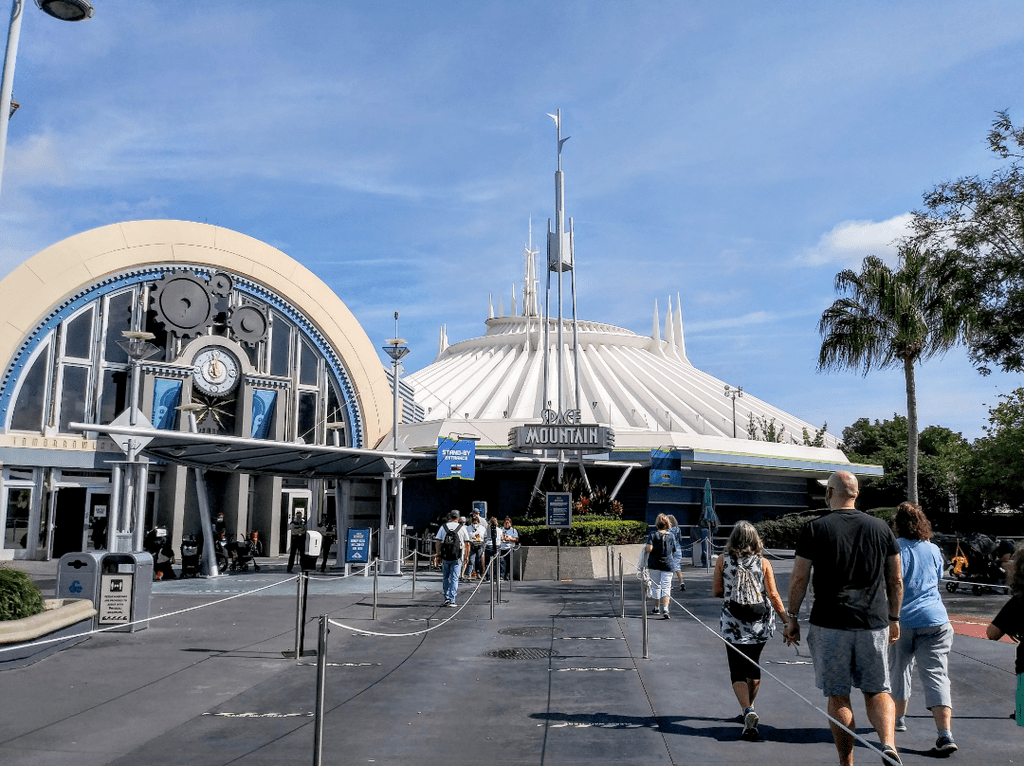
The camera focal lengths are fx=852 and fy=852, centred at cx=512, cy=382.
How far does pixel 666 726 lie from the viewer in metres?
7.34

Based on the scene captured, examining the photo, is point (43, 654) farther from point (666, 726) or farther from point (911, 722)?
point (911, 722)

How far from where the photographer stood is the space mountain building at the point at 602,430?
1101 inches

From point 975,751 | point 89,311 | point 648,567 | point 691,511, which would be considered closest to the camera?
point 975,751

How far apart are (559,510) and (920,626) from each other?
15644 millimetres

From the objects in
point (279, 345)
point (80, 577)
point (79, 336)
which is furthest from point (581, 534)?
point (79, 336)

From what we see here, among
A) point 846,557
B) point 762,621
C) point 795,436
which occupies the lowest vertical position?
point 762,621

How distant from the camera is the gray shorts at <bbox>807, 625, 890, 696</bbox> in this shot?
5746mm

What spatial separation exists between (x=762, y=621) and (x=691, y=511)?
2507 cm

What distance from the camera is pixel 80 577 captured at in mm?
12922

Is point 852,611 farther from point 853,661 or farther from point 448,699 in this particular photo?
point 448,699

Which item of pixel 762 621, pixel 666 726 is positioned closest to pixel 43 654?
pixel 666 726

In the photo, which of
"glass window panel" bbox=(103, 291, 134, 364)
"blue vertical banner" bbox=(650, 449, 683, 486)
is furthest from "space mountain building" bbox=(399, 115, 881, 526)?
"glass window panel" bbox=(103, 291, 134, 364)

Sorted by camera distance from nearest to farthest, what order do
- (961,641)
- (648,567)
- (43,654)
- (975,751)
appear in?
(975,751), (43,654), (961,641), (648,567)

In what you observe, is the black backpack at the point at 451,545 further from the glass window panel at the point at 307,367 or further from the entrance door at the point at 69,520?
the glass window panel at the point at 307,367
